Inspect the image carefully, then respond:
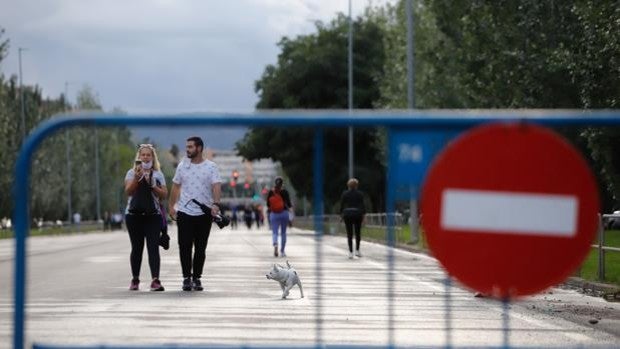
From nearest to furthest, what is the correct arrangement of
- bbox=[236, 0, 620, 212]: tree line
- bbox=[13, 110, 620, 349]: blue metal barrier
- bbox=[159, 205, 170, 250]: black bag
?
bbox=[13, 110, 620, 349]: blue metal barrier
bbox=[236, 0, 620, 212]: tree line
bbox=[159, 205, 170, 250]: black bag

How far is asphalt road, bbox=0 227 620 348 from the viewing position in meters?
9.65

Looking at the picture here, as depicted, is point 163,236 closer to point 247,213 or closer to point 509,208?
point 509,208

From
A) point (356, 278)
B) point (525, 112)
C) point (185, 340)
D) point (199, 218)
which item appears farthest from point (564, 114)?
point (356, 278)

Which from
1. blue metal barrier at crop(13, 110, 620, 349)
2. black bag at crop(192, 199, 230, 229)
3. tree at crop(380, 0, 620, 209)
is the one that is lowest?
A: black bag at crop(192, 199, 230, 229)

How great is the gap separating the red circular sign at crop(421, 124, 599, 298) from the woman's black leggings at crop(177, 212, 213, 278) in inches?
411

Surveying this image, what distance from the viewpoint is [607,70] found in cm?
3334

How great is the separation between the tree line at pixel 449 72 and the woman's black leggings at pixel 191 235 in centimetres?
187

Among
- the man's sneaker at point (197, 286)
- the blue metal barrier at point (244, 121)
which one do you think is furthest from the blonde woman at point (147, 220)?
the blue metal barrier at point (244, 121)

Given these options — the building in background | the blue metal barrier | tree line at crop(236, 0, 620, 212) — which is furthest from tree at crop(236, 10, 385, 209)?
the blue metal barrier

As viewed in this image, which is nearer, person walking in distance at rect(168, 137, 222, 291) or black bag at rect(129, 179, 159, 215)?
person walking in distance at rect(168, 137, 222, 291)

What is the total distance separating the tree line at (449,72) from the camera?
28.1 feet

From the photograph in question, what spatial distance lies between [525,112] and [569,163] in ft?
1.57

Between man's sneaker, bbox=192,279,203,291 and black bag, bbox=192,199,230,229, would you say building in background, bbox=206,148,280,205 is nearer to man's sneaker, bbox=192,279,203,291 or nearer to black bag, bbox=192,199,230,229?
black bag, bbox=192,199,230,229

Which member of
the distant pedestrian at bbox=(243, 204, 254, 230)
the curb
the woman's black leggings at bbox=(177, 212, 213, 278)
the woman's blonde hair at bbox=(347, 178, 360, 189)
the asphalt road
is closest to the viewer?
the asphalt road
